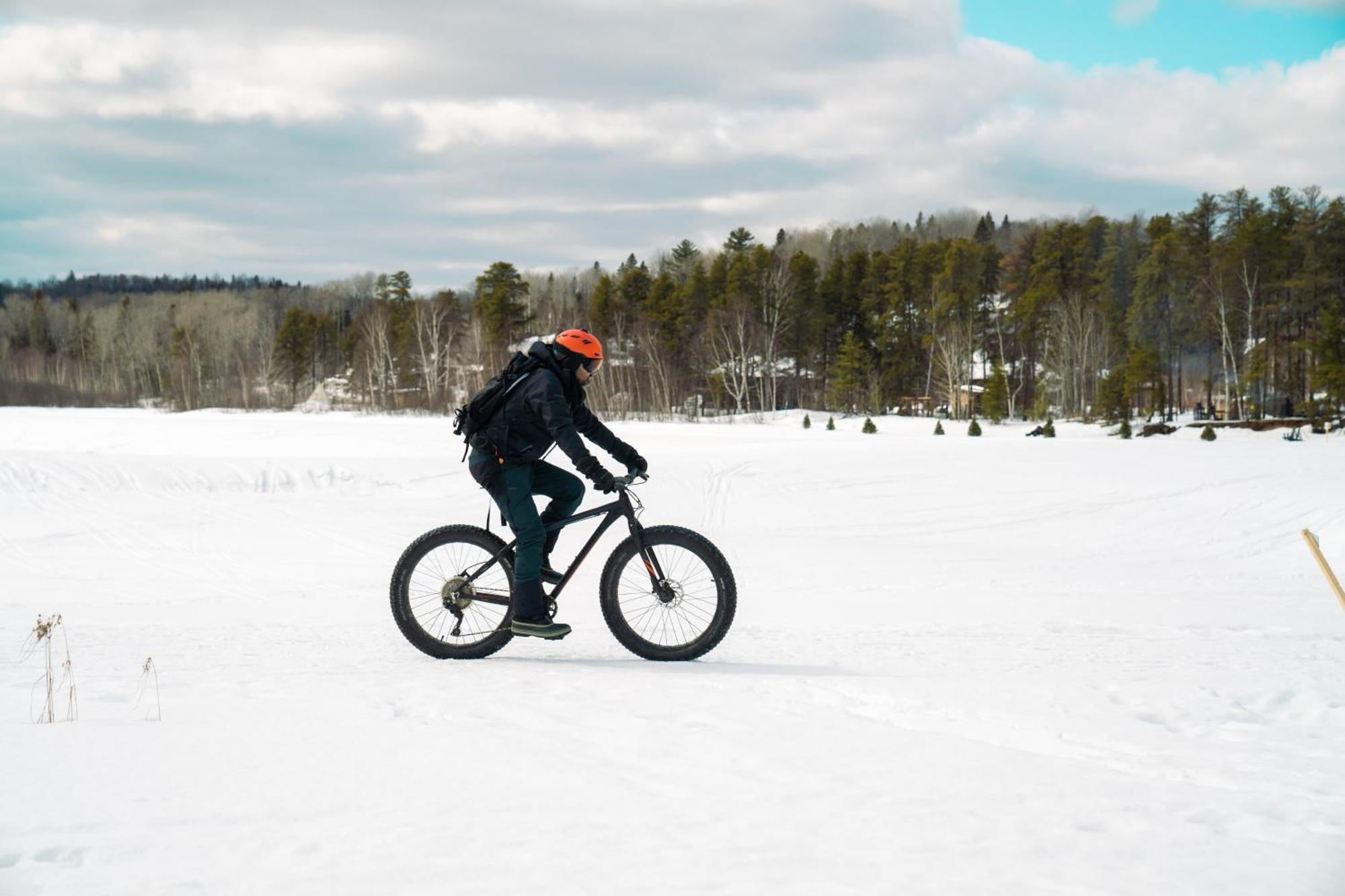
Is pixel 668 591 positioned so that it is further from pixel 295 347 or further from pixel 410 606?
pixel 295 347

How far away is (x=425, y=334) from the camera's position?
7788 centimetres

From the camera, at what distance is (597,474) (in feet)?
18.1

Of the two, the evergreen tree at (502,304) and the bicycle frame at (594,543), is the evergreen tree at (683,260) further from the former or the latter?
the bicycle frame at (594,543)

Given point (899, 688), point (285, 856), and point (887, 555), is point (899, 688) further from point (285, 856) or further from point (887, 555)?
point (887, 555)

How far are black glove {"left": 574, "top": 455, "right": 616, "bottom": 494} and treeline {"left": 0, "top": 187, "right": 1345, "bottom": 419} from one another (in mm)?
43861

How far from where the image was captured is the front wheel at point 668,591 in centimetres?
569

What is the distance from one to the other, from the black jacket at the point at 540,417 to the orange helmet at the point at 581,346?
0.09 metres

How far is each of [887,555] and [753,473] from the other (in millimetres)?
8885

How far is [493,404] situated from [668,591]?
1.49 metres

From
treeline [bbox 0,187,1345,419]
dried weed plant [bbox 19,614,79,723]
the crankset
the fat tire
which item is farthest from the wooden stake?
treeline [bbox 0,187,1345,419]

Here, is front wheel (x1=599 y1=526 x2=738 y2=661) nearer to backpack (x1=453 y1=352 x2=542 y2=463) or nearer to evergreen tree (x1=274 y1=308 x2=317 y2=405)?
backpack (x1=453 y1=352 x2=542 y2=463)

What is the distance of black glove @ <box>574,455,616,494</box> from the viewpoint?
545 centimetres

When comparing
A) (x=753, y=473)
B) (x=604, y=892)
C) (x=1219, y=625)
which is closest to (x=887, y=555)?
(x=1219, y=625)

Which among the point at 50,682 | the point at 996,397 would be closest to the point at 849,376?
the point at 996,397
